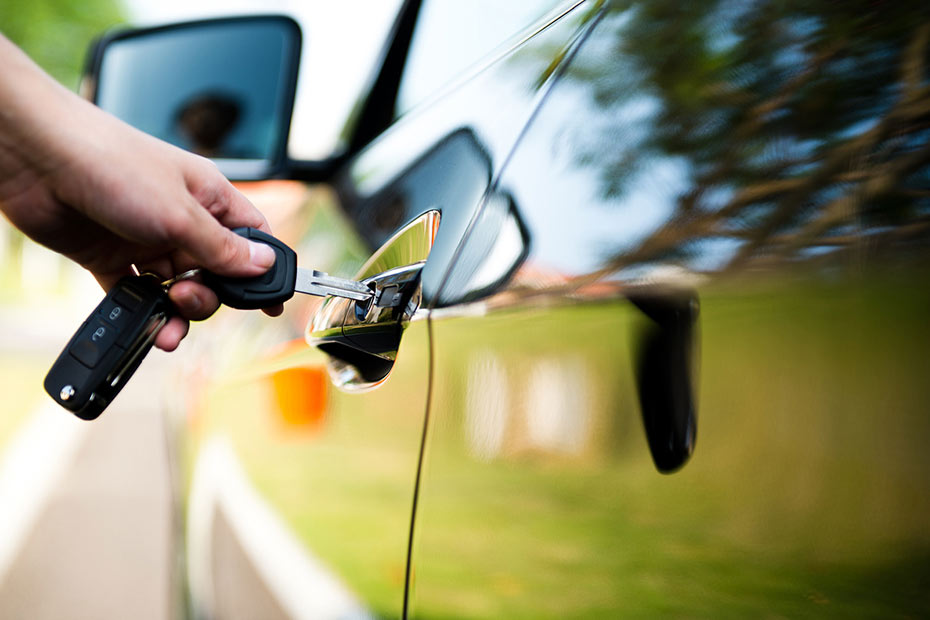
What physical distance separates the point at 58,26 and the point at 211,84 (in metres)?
20.3

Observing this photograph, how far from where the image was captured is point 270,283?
104 centimetres

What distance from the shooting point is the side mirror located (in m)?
2.05

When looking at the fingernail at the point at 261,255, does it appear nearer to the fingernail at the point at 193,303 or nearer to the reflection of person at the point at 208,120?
the fingernail at the point at 193,303

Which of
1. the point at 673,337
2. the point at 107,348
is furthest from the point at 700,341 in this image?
the point at 107,348

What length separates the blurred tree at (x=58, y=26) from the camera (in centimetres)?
1869

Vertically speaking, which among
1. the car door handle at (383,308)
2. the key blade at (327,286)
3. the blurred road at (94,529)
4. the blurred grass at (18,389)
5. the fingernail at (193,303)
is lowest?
the blurred grass at (18,389)

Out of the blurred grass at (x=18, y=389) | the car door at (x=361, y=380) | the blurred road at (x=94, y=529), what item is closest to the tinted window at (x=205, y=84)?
the car door at (x=361, y=380)

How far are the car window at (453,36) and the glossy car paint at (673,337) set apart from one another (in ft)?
0.60

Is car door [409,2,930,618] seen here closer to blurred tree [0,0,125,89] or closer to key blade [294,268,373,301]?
key blade [294,268,373,301]

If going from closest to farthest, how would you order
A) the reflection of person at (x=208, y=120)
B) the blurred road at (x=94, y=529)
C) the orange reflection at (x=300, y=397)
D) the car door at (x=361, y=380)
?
the car door at (x=361, y=380) → the orange reflection at (x=300, y=397) → the reflection of person at (x=208, y=120) → the blurred road at (x=94, y=529)

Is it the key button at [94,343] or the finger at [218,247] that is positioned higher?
the finger at [218,247]

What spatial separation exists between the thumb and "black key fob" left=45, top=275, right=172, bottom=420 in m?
0.12

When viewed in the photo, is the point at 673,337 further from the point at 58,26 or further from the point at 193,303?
the point at 58,26

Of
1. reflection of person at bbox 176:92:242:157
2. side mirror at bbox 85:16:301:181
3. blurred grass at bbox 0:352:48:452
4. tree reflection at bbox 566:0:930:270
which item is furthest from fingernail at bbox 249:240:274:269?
blurred grass at bbox 0:352:48:452
